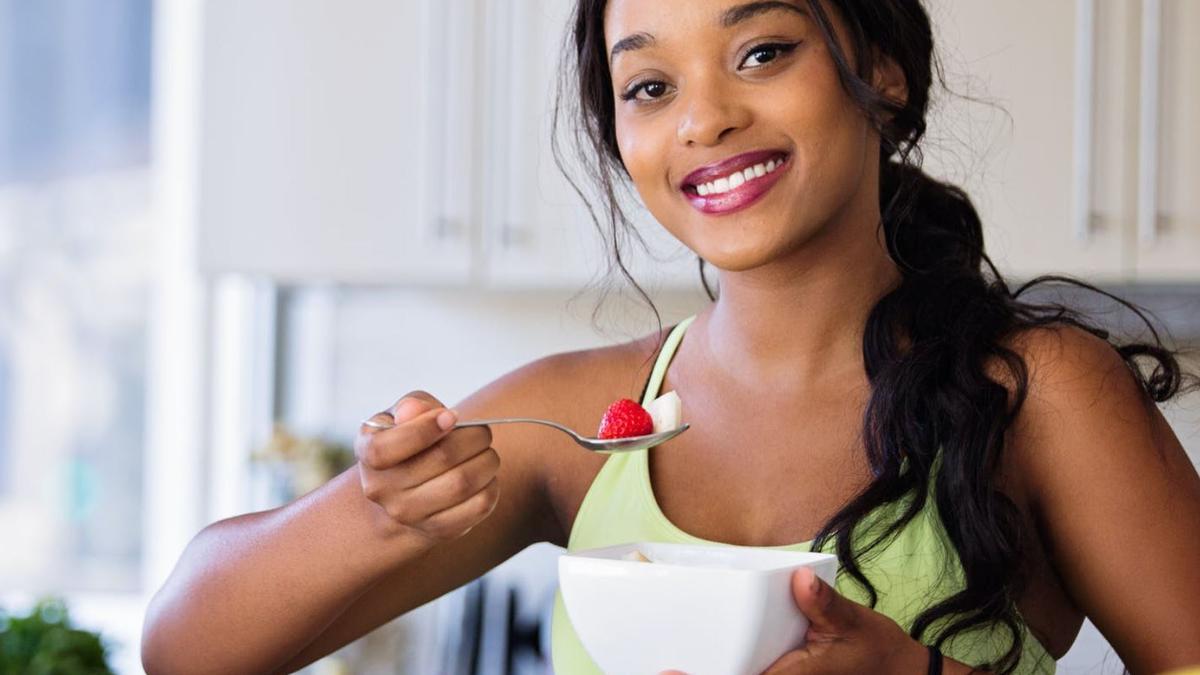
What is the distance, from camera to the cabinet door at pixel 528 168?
2158mm

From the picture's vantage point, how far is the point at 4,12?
286 cm

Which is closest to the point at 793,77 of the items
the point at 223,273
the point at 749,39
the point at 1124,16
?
the point at 749,39

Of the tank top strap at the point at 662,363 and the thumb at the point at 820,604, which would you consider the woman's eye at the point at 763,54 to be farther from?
the thumb at the point at 820,604

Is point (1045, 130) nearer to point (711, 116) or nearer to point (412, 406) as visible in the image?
point (711, 116)

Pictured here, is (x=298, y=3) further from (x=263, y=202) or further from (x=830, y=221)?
(x=830, y=221)

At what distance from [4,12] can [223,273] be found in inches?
38.2

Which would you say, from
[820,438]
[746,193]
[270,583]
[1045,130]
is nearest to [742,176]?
[746,193]

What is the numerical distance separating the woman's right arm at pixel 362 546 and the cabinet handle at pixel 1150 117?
99cm

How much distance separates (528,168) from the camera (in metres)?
2.17

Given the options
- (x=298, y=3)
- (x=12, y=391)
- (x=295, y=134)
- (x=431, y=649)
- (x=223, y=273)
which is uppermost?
(x=298, y=3)

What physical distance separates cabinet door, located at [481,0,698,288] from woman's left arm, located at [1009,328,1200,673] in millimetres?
1058

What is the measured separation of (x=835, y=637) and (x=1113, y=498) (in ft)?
1.20

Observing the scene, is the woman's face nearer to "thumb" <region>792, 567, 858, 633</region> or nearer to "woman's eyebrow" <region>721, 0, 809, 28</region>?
"woman's eyebrow" <region>721, 0, 809, 28</region>

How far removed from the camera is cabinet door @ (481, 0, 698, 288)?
7.08 feet
